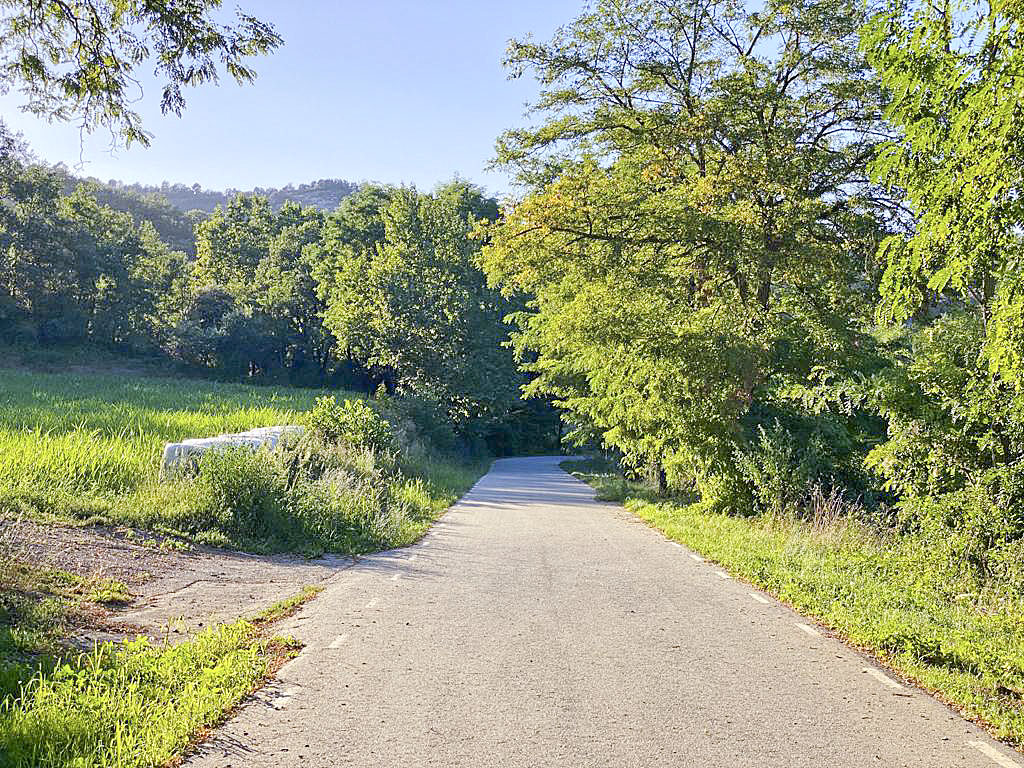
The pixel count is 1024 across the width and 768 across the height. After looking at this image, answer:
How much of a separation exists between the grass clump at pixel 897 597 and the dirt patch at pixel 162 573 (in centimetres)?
550

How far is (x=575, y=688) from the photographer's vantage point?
582cm

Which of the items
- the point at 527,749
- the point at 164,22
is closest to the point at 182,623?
the point at 527,749

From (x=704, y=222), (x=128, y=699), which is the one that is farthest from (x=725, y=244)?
(x=128, y=699)

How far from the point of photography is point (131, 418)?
22750 mm

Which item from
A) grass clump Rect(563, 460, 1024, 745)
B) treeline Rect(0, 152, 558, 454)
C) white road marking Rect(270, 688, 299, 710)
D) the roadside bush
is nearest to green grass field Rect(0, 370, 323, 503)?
the roadside bush

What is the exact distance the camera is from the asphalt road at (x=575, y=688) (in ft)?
15.3

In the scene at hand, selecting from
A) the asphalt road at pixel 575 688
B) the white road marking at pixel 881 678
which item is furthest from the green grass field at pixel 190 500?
the white road marking at pixel 881 678

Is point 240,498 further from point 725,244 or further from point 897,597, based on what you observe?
point 725,244

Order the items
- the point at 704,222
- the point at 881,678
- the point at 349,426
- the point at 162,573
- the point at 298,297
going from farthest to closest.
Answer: the point at 298,297 → the point at 349,426 → the point at 704,222 → the point at 162,573 → the point at 881,678

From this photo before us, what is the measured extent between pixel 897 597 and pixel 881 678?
3084mm

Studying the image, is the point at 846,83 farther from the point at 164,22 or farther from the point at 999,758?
the point at 999,758

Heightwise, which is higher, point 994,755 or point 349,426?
point 349,426

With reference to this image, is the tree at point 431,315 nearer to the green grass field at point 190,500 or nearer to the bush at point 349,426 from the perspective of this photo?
the bush at point 349,426

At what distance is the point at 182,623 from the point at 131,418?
56.4 ft
